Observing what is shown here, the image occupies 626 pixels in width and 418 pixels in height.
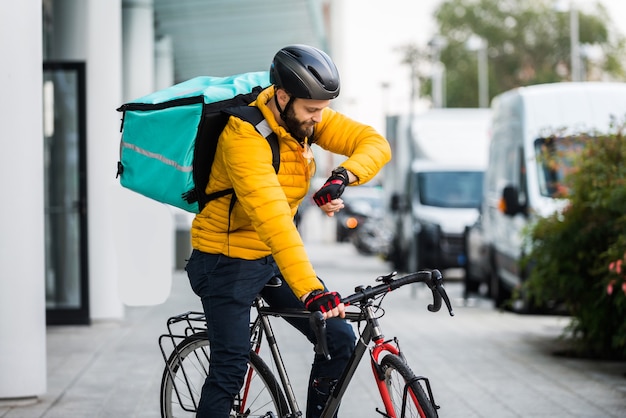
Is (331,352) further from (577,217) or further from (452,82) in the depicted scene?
(452,82)

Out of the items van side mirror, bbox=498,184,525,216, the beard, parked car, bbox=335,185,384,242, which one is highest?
the beard

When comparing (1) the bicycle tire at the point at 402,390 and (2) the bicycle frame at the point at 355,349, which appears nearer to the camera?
(1) the bicycle tire at the point at 402,390

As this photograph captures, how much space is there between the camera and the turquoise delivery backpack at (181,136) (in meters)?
4.54

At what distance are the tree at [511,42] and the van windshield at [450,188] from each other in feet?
156

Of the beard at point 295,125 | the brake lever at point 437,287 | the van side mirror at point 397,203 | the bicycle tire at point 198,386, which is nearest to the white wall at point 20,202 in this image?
the bicycle tire at point 198,386

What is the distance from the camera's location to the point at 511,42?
237 feet

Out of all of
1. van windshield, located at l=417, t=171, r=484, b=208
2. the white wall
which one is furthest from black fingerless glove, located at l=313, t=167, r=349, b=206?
van windshield, located at l=417, t=171, r=484, b=208

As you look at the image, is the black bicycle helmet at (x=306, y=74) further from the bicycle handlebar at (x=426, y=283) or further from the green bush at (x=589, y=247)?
the green bush at (x=589, y=247)

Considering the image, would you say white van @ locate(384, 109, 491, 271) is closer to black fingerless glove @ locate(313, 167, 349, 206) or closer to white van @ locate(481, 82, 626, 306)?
white van @ locate(481, 82, 626, 306)

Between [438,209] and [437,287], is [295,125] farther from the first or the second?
[438,209]

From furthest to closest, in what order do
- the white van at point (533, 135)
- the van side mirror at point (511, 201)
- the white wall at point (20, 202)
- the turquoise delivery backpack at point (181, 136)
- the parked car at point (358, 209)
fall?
1. the parked car at point (358, 209)
2. the white van at point (533, 135)
3. the van side mirror at point (511, 201)
4. the white wall at point (20, 202)
5. the turquoise delivery backpack at point (181, 136)

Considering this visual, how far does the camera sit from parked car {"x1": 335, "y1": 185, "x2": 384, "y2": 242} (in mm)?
36503

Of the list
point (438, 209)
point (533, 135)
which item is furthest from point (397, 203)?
point (533, 135)

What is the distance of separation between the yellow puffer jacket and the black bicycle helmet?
17 centimetres
